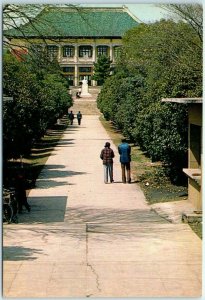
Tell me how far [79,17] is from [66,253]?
3891mm

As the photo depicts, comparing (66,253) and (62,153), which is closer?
(66,253)

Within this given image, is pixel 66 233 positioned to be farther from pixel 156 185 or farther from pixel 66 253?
pixel 156 185

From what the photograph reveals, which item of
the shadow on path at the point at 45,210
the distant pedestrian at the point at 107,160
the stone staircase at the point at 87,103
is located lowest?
Answer: the shadow on path at the point at 45,210

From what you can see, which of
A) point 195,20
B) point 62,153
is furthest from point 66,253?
point 62,153

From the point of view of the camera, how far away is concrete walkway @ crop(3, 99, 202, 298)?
21.1 feet

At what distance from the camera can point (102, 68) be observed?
133 feet

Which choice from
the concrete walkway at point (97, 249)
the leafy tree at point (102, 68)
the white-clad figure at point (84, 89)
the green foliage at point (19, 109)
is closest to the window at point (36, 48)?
the green foliage at point (19, 109)

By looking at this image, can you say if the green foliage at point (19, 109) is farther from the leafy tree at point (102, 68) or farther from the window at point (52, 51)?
the leafy tree at point (102, 68)

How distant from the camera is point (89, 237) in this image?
8984 mm

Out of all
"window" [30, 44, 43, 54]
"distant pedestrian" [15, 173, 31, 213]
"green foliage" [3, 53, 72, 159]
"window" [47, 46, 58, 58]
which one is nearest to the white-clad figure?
"green foliage" [3, 53, 72, 159]

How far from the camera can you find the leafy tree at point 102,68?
119 ft

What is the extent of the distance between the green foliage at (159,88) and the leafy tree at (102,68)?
3.32 metres

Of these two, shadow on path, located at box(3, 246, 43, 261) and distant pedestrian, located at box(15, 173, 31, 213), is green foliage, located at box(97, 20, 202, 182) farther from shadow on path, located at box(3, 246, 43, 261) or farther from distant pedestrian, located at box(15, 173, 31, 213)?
shadow on path, located at box(3, 246, 43, 261)

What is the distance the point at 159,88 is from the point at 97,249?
254 inches
